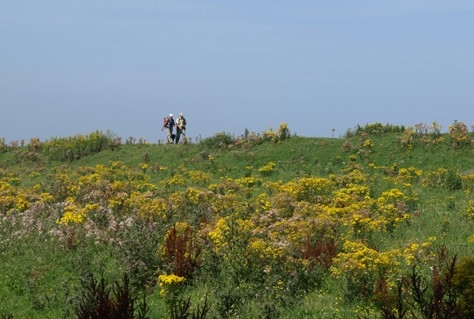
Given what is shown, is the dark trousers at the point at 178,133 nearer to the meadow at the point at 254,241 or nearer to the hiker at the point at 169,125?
the hiker at the point at 169,125

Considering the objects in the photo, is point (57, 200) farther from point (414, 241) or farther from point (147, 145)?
point (147, 145)

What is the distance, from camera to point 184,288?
496 inches

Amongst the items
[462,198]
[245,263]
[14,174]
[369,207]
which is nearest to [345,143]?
[462,198]

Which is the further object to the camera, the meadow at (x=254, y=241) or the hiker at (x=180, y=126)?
the hiker at (x=180, y=126)

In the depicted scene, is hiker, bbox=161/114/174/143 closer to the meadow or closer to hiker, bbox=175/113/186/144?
hiker, bbox=175/113/186/144

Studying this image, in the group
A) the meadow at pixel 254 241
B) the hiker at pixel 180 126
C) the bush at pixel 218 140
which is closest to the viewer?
the meadow at pixel 254 241

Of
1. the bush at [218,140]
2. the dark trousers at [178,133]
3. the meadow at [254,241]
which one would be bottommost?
the meadow at [254,241]

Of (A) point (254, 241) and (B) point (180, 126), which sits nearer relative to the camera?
(A) point (254, 241)

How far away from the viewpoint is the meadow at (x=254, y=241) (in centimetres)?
1070

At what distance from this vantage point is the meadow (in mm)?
10695

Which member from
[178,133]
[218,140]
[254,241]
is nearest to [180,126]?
[178,133]

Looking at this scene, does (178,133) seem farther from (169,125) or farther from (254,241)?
(254,241)

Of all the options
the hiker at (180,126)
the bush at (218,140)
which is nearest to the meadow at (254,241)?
the bush at (218,140)

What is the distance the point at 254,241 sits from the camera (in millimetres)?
12820
